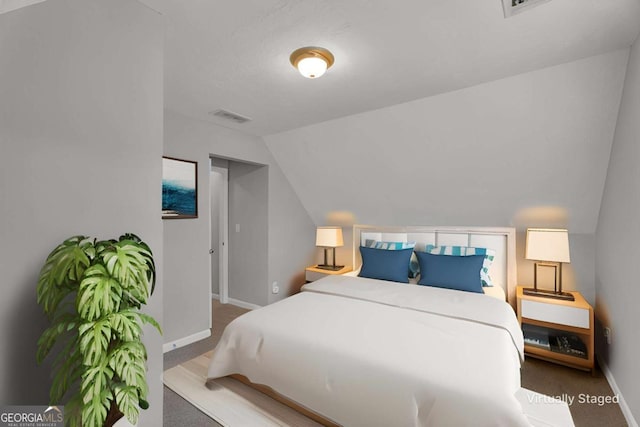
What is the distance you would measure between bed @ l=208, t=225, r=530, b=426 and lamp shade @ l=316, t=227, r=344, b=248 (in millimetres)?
1298

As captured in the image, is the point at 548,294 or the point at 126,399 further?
the point at 548,294

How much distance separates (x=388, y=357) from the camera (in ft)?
5.19

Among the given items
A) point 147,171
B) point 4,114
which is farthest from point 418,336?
point 4,114

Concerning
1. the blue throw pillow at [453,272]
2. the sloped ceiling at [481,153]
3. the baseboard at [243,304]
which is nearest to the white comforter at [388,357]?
the blue throw pillow at [453,272]

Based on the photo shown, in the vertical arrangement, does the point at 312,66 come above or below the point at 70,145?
above

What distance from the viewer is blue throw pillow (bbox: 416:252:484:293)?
2.76m

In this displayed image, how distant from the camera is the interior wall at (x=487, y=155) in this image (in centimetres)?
214

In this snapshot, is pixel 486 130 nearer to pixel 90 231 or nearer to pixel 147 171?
pixel 147 171

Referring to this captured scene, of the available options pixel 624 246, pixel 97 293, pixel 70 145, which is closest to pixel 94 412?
pixel 97 293

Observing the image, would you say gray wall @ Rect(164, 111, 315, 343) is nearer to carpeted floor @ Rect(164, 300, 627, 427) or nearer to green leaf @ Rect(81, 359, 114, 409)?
carpeted floor @ Rect(164, 300, 627, 427)

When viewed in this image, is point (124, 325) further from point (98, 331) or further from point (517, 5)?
point (517, 5)

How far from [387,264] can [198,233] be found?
7.08 feet

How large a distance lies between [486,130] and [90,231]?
2.95 meters

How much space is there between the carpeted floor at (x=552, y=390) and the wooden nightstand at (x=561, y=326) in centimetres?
11
